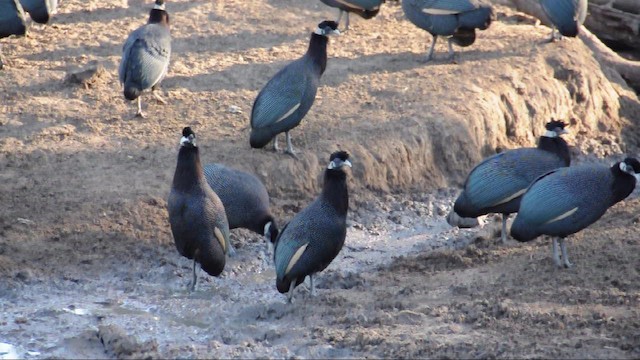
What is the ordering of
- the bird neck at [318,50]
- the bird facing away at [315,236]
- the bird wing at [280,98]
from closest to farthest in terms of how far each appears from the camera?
1. the bird facing away at [315,236]
2. the bird wing at [280,98]
3. the bird neck at [318,50]

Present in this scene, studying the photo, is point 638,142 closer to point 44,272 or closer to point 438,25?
point 438,25

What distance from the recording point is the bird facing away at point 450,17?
43.4 ft

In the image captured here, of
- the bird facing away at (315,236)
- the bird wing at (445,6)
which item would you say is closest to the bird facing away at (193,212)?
the bird facing away at (315,236)

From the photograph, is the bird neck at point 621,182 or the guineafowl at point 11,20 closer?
the bird neck at point 621,182

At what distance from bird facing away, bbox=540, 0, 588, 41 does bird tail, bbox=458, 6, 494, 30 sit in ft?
2.79

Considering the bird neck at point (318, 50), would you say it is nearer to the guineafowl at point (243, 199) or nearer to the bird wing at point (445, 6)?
the guineafowl at point (243, 199)

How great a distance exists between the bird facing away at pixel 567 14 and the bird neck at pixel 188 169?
5.97m

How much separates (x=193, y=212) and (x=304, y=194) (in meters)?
1.94

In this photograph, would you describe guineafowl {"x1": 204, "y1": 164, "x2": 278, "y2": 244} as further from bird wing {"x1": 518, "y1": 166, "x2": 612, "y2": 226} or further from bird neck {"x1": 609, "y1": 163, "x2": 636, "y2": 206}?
bird neck {"x1": 609, "y1": 163, "x2": 636, "y2": 206}

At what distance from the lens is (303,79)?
11117mm

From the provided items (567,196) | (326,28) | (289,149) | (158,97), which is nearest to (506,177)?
(567,196)

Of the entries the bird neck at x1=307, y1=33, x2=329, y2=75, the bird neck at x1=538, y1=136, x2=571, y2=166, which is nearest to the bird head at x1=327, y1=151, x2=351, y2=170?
the bird neck at x1=538, y1=136, x2=571, y2=166

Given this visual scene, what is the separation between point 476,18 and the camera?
13312mm

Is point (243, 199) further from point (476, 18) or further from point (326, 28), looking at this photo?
point (476, 18)
